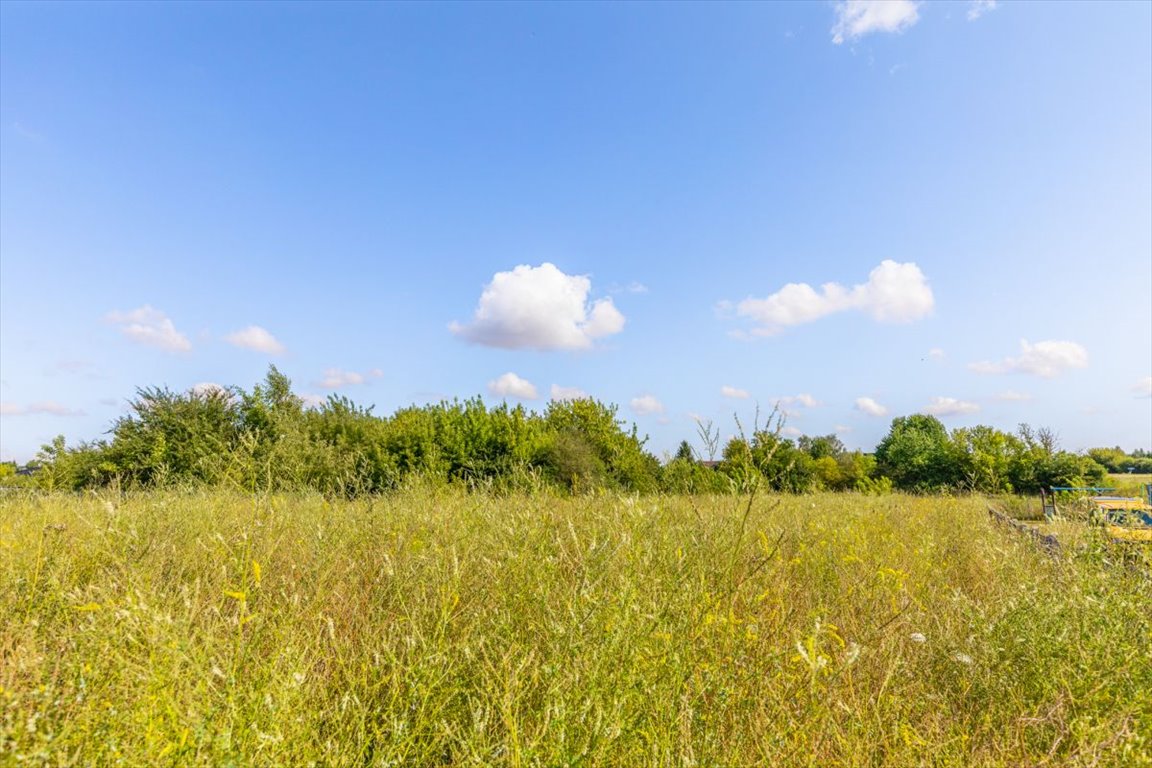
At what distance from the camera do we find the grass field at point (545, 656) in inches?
72.9

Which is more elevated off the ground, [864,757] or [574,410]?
[574,410]

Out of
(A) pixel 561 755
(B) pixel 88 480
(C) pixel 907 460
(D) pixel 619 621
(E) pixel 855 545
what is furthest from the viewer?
(C) pixel 907 460

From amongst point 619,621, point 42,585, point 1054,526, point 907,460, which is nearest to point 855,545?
point 1054,526

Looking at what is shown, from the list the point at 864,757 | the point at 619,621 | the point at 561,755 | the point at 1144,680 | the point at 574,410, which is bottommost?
the point at 864,757

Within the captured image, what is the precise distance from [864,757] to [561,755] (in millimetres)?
1394

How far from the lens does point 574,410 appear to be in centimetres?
3403

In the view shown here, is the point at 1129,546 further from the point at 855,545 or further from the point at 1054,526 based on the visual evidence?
the point at 855,545

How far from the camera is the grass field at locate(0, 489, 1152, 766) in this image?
1.85 meters

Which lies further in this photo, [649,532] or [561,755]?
[649,532]

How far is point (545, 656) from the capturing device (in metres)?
2.42

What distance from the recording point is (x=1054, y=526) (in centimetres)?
472

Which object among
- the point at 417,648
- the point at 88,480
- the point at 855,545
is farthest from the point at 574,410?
the point at 417,648

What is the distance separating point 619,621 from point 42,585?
11.7ft

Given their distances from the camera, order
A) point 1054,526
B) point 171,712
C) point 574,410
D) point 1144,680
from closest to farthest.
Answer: point 171,712 → point 1144,680 → point 1054,526 → point 574,410
